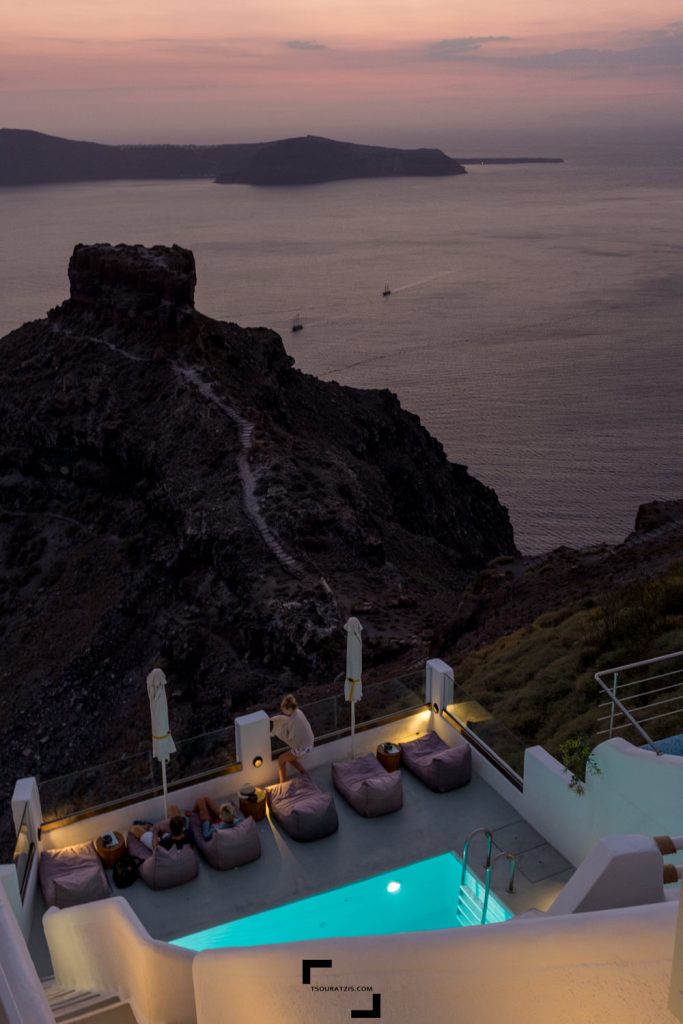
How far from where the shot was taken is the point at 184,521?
39.8 meters

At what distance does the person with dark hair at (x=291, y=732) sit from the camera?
13.9 meters

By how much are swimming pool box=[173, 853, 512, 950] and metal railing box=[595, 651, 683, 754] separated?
9.32 feet

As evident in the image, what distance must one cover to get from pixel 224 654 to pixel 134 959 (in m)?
23.7

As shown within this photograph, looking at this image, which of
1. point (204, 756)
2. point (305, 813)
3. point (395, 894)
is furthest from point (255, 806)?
point (395, 894)

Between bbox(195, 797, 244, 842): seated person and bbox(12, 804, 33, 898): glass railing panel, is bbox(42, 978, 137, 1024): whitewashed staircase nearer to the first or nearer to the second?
bbox(12, 804, 33, 898): glass railing panel

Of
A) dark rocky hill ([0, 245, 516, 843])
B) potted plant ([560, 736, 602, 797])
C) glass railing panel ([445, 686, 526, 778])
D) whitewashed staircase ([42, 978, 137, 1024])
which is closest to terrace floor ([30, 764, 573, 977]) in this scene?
glass railing panel ([445, 686, 526, 778])

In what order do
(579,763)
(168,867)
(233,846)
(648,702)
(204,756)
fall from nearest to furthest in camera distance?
(168,867) < (579,763) < (233,846) < (204,756) < (648,702)

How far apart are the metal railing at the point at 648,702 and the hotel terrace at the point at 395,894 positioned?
0.08 m

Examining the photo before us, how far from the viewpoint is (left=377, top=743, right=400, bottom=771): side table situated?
14.2 m

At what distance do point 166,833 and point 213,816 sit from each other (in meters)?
0.75

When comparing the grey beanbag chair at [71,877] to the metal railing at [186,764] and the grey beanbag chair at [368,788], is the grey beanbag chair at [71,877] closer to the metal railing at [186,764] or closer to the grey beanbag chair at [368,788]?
the metal railing at [186,764]

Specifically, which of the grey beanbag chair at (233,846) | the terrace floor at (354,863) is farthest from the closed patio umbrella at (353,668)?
the grey beanbag chair at (233,846)

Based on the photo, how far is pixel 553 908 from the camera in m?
8.23

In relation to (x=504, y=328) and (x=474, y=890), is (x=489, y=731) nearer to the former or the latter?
(x=474, y=890)
